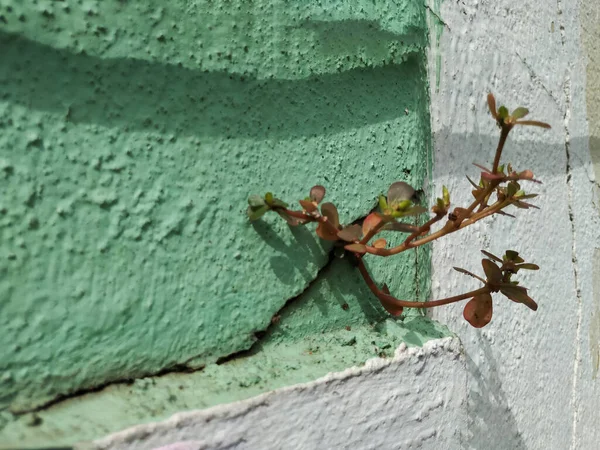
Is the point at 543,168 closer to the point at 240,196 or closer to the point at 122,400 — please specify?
the point at 240,196

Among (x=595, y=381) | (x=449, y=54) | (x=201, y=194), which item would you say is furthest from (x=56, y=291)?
(x=595, y=381)

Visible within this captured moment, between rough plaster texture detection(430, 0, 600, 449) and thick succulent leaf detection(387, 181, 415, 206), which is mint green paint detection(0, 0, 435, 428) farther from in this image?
rough plaster texture detection(430, 0, 600, 449)

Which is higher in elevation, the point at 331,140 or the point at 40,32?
the point at 40,32

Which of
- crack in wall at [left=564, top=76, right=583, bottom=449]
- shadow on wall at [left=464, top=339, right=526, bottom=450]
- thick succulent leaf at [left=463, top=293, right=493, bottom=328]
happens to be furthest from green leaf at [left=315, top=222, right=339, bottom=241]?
crack in wall at [left=564, top=76, right=583, bottom=449]

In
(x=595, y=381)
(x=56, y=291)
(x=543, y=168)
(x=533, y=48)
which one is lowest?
(x=595, y=381)

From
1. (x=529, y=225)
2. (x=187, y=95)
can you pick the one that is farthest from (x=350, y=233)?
(x=529, y=225)
